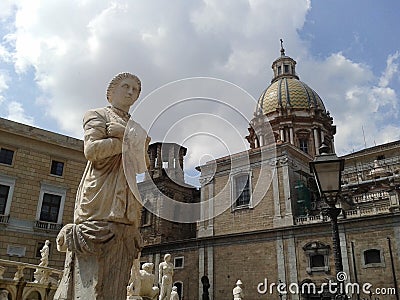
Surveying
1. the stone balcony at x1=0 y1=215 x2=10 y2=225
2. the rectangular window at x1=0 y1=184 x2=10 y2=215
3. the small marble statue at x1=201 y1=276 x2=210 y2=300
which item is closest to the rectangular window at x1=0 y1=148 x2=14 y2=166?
the rectangular window at x1=0 y1=184 x2=10 y2=215

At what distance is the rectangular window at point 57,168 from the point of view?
2293cm

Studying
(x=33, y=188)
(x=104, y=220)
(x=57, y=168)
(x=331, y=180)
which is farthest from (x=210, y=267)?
(x=104, y=220)

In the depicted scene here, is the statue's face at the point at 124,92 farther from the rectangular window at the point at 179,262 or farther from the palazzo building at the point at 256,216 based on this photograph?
the rectangular window at the point at 179,262

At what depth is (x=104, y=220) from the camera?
3145 mm

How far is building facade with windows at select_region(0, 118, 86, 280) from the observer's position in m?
20.7

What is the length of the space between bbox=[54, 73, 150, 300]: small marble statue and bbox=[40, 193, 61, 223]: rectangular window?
20349 millimetres

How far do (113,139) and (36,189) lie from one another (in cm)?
2060

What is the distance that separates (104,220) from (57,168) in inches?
846

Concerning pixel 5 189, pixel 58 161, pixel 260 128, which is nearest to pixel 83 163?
pixel 58 161

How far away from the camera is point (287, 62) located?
152ft

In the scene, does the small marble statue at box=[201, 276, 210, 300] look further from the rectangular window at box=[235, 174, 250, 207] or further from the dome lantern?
the dome lantern

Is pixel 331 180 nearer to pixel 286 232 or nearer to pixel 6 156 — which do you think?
pixel 6 156

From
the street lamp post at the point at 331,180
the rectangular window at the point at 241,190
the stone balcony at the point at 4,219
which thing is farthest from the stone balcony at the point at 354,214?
the street lamp post at the point at 331,180

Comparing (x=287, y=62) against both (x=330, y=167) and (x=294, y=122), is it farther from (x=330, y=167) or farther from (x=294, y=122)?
(x=330, y=167)
